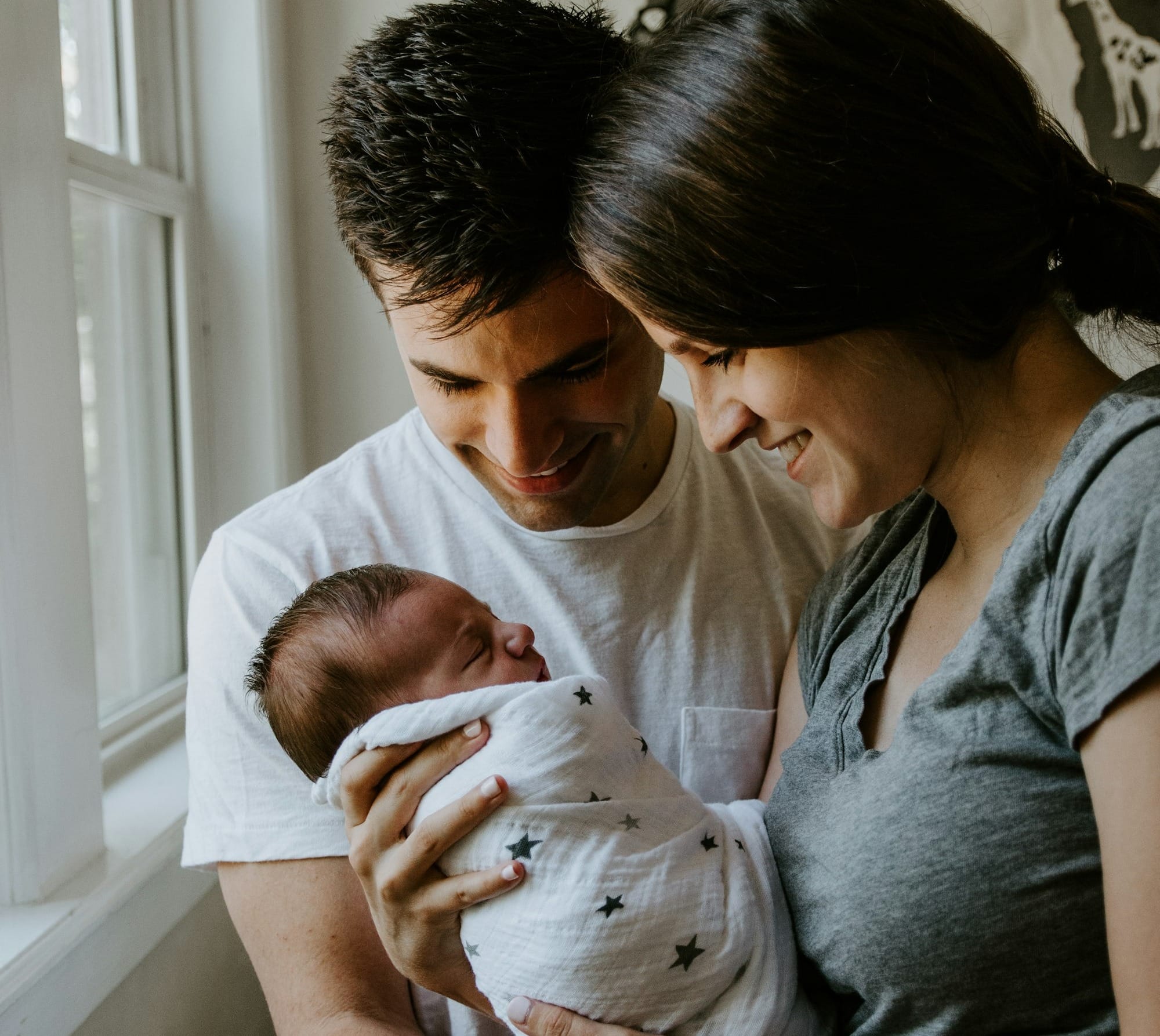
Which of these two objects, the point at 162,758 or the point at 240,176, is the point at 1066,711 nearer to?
the point at 162,758

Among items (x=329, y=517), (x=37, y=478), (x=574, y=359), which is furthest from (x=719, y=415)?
(x=37, y=478)

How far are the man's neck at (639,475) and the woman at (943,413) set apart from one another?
0.47 m

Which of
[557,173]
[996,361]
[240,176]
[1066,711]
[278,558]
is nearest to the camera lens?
[1066,711]

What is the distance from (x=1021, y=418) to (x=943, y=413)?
2.8 inches

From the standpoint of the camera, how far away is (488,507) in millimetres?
1448

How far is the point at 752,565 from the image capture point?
151 centimetres

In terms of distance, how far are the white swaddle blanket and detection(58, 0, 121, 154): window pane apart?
4.30ft

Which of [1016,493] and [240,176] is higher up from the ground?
[240,176]

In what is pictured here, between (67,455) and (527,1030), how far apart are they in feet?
3.14

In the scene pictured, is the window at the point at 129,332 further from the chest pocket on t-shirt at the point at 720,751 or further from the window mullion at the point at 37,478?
the chest pocket on t-shirt at the point at 720,751

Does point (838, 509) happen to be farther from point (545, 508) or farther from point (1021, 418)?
point (545, 508)

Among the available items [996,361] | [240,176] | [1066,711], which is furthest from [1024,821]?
[240,176]

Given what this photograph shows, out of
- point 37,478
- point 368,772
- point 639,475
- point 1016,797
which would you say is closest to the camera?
point 1016,797

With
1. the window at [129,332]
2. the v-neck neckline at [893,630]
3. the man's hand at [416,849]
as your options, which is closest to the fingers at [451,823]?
the man's hand at [416,849]
